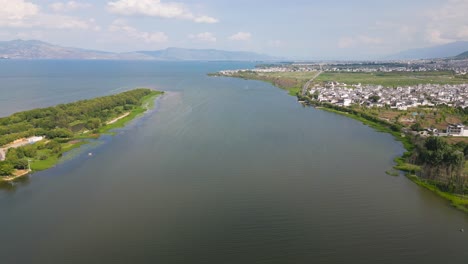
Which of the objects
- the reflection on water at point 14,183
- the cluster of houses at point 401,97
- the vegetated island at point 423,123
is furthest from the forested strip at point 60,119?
the cluster of houses at point 401,97

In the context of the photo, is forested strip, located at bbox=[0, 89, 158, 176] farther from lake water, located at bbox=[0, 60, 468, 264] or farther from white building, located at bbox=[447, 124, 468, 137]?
white building, located at bbox=[447, 124, 468, 137]

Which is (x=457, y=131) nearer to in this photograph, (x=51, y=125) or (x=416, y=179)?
(x=416, y=179)

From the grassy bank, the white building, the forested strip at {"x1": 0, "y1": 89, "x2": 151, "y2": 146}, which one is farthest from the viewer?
the forested strip at {"x1": 0, "y1": 89, "x2": 151, "y2": 146}

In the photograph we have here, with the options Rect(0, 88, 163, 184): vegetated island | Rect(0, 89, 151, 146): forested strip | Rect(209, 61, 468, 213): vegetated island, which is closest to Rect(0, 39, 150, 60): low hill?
Rect(209, 61, 468, 213): vegetated island

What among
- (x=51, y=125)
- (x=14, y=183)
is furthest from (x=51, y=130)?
(x=14, y=183)

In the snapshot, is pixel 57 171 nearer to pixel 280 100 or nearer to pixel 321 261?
pixel 321 261

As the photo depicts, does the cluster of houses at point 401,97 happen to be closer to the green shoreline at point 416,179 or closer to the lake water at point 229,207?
the green shoreline at point 416,179
